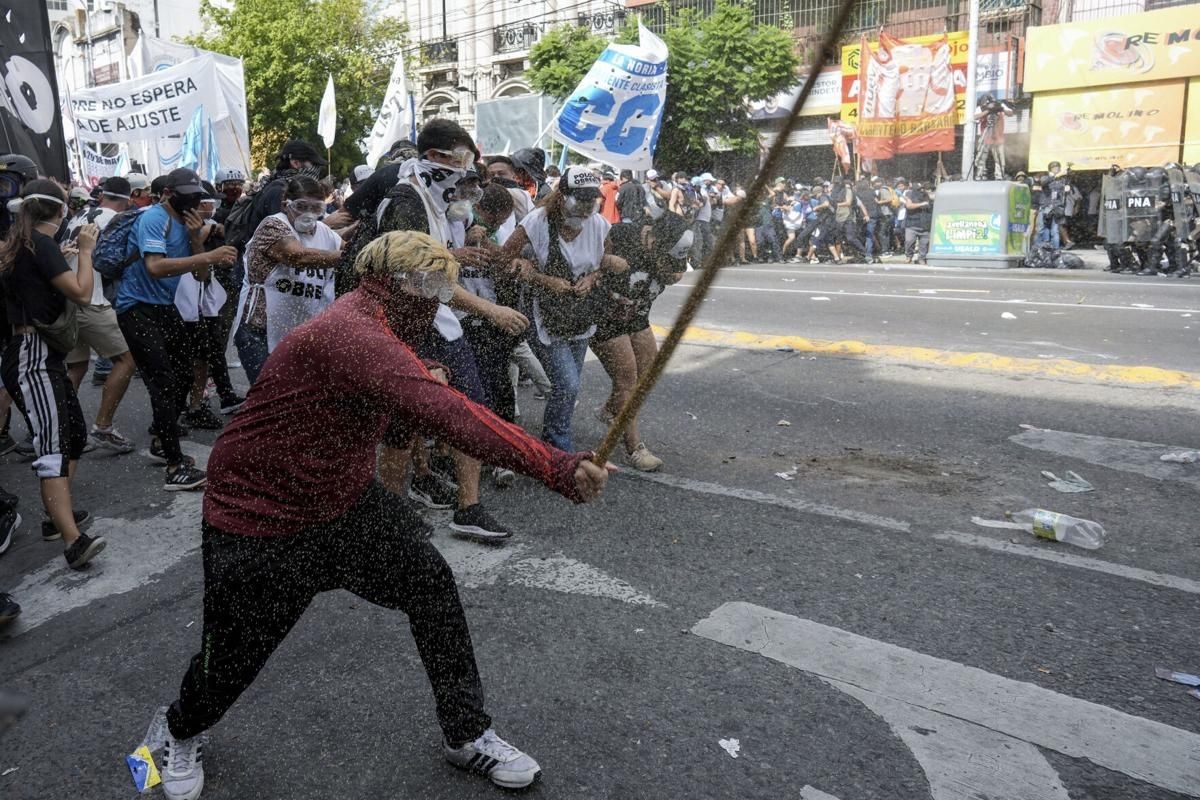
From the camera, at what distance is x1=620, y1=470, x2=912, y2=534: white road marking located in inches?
179

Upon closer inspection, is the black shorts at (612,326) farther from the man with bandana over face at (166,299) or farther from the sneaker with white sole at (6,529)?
the sneaker with white sole at (6,529)

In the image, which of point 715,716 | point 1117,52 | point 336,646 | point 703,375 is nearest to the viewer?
point 715,716

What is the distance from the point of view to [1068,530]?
14.0ft

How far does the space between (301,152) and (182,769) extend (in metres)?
4.60

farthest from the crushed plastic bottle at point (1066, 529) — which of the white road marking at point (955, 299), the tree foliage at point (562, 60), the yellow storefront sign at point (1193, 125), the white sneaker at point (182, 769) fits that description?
the tree foliage at point (562, 60)

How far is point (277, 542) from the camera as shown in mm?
2449

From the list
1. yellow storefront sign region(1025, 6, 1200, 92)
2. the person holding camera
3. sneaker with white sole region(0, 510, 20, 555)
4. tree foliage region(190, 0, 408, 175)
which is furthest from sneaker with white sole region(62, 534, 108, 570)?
tree foliage region(190, 0, 408, 175)

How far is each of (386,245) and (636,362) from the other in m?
3.21

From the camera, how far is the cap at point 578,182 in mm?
4895

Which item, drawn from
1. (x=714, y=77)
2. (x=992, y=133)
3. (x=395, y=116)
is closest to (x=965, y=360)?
(x=395, y=116)

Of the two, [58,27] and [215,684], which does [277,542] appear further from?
[58,27]

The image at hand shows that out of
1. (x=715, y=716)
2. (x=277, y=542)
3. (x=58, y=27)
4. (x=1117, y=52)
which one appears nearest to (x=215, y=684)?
(x=277, y=542)

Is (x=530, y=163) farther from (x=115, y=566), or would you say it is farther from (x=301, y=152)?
(x=115, y=566)

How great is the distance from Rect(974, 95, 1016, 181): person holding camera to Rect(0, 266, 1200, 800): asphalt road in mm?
18370
